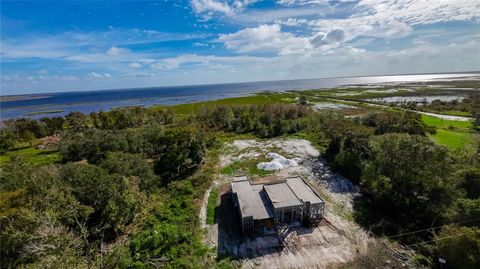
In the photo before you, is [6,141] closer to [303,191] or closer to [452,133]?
[303,191]

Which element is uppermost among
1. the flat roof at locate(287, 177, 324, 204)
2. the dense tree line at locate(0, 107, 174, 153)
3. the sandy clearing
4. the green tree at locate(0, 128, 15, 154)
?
the dense tree line at locate(0, 107, 174, 153)

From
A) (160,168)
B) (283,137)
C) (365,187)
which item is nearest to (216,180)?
(160,168)

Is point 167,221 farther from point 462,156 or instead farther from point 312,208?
point 462,156

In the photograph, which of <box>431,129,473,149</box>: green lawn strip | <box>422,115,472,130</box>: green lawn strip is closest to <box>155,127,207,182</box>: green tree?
<box>431,129,473,149</box>: green lawn strip

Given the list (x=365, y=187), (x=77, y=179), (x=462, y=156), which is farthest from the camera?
(x=365, y=187)

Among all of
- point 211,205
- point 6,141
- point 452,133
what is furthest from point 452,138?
point 6,141

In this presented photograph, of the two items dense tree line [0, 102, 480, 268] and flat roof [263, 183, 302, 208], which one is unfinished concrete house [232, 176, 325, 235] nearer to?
flat roof [263, 183, 302, 208]
